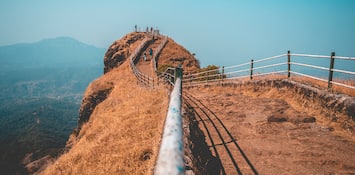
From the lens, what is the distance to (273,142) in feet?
21.2

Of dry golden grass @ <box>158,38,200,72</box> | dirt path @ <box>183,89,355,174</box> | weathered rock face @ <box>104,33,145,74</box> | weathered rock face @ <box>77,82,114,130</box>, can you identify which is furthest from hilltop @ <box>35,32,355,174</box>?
weathered rock face @ <box>104,33,145,74</box>

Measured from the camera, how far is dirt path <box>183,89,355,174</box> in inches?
202

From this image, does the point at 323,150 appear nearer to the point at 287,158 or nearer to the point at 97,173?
the point at 287,158

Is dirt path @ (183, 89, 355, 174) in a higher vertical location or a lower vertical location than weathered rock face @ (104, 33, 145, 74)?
lower

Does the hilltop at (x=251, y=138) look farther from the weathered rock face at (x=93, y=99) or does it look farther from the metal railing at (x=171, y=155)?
the weathered rock face at (x=93, y=99)

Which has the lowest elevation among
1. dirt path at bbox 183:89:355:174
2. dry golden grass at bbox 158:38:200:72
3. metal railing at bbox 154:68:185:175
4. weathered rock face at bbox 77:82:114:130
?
weathered rock face at bbox 77:82:114:130

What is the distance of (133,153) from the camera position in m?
6.44

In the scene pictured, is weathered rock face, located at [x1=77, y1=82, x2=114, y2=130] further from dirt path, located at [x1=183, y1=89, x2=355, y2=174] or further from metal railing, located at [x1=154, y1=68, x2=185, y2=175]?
metal railing, located at [x1=154, y1=68, x2=185, y2=175]

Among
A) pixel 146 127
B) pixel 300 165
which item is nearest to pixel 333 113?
pixel 300 165

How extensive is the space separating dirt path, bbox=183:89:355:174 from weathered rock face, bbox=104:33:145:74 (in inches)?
1645

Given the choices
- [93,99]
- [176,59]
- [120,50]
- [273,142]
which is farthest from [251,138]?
[120,50]

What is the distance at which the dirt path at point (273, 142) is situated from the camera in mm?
5137

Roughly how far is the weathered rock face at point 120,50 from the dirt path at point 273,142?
4179cm

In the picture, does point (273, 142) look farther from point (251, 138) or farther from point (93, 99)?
point (93, 99)
